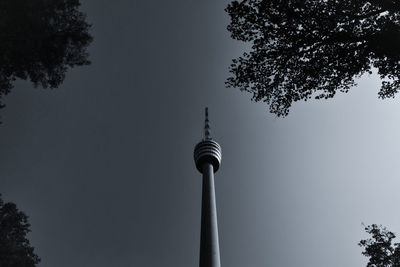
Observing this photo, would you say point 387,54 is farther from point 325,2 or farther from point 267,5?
point 267,5

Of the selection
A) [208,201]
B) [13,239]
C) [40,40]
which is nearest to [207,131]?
[208,201]

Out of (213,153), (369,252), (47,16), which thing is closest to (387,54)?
(369,252)

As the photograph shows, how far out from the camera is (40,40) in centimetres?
1989

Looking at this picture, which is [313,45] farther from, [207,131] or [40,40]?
[207,131]

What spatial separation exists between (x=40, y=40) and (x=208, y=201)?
95.7 feet

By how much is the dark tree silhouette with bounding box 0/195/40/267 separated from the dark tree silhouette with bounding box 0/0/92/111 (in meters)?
8.58

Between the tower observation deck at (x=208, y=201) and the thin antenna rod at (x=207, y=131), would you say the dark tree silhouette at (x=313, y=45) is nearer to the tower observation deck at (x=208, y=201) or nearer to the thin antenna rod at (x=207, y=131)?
the tower observation deck at (x=208, y=201)

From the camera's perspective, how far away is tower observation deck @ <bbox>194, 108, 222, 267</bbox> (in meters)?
37.4

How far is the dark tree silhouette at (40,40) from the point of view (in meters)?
18.0

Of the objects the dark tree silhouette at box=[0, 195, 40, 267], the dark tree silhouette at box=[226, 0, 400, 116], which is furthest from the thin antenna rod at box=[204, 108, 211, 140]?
the dark tree silhouette at box=[226, 0, 400, 116]

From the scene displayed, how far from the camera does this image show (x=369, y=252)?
72.1ft

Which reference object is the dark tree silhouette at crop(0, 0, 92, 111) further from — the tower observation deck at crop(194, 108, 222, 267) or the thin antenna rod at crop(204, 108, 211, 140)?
the thin antenna rod at crop(204, 108, 211, 140)

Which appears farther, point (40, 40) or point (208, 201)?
point (208, 201)

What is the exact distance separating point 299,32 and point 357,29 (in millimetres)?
2140
